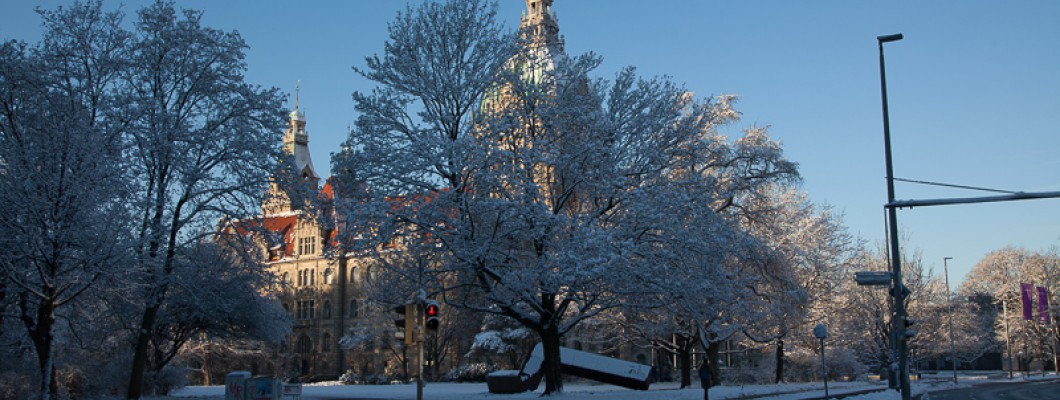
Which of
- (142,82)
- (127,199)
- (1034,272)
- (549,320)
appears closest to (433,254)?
(549,320)

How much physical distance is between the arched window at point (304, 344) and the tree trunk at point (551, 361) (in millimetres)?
69713

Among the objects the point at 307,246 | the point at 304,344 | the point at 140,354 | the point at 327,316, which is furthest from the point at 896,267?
the point at 307,246

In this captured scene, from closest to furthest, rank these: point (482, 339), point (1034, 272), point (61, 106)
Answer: point (61, 106), point (482, 339), point (1034, 272)

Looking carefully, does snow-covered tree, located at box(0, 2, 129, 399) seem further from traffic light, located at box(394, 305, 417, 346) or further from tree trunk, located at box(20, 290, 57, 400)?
traffic light, located at box(394, 305, 417, 346)

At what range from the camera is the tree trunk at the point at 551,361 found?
29477mm

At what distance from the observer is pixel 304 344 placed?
95.5 meters

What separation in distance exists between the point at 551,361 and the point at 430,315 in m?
12.3

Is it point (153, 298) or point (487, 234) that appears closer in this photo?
point (487, 234)

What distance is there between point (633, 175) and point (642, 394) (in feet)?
26.6

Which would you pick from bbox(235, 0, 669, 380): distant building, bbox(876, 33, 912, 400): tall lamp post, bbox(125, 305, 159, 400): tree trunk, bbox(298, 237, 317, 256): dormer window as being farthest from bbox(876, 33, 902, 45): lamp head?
bbox(298, 237, 317, 256): dormer window

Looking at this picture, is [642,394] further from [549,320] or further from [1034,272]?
[1034,272]

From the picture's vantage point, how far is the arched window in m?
95.1

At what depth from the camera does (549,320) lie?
29328 mm

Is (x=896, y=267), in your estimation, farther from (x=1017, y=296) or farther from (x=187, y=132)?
(x=1017, y=296)
